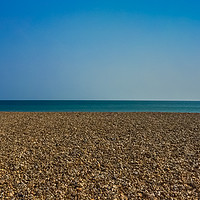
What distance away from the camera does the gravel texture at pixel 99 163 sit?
17.7 ft

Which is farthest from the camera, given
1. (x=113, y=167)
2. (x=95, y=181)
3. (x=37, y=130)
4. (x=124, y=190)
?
(x=37, y=130)

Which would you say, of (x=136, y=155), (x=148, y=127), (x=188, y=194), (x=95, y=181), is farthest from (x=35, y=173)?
(x=148, y=127)

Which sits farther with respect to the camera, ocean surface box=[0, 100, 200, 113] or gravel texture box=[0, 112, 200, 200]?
ocean surface box=[0, 100, 200, 113]

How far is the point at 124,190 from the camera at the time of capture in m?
5.44

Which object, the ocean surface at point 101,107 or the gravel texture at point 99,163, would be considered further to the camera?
the ocean surface at point 101,107

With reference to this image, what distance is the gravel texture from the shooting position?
541cm

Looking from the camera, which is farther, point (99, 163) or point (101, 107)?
point (101, 107)

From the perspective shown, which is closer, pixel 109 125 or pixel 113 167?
pixel 113 167

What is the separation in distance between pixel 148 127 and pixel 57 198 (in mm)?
7101

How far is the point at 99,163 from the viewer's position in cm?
679

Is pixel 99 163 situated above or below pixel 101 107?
above

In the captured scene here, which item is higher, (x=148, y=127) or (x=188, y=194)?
(x=148, y=127)

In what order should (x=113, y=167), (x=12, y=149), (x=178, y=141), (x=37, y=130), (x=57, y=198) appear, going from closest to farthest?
(x=57, y=198) < (x=113, y=167) < (x=12, y=149) < (x=178, y=141) < (x=37, y=130)

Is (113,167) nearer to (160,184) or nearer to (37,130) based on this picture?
(160,184)
